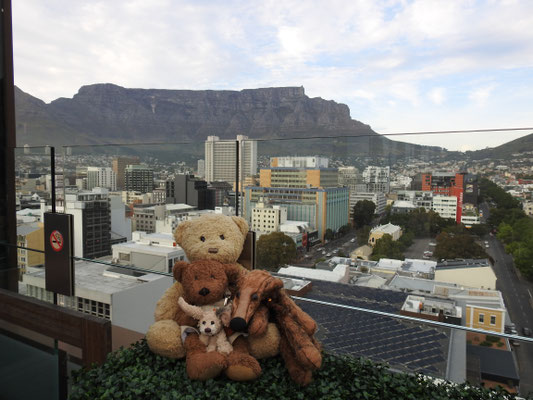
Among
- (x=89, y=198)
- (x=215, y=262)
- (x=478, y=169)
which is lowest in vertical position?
(x=215, y=262)

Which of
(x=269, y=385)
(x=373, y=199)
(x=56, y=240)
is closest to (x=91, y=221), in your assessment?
(x=56, y=240)

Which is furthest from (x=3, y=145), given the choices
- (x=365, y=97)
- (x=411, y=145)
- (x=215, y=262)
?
(x=365, y=97)

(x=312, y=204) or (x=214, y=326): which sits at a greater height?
(x=312, y=204)

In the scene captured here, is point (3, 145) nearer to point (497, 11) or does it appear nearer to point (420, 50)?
point (497, 11)

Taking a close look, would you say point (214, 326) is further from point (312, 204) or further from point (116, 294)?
point (312, 204)

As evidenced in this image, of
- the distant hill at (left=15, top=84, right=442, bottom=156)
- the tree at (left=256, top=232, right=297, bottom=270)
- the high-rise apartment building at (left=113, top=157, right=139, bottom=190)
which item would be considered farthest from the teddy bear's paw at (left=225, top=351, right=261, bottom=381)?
the distant hill at (left=15, top=84, right=442, bottom=156)

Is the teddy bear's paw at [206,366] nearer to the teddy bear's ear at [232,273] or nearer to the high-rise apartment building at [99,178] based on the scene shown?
the teddy bear's ear at [232,273]
